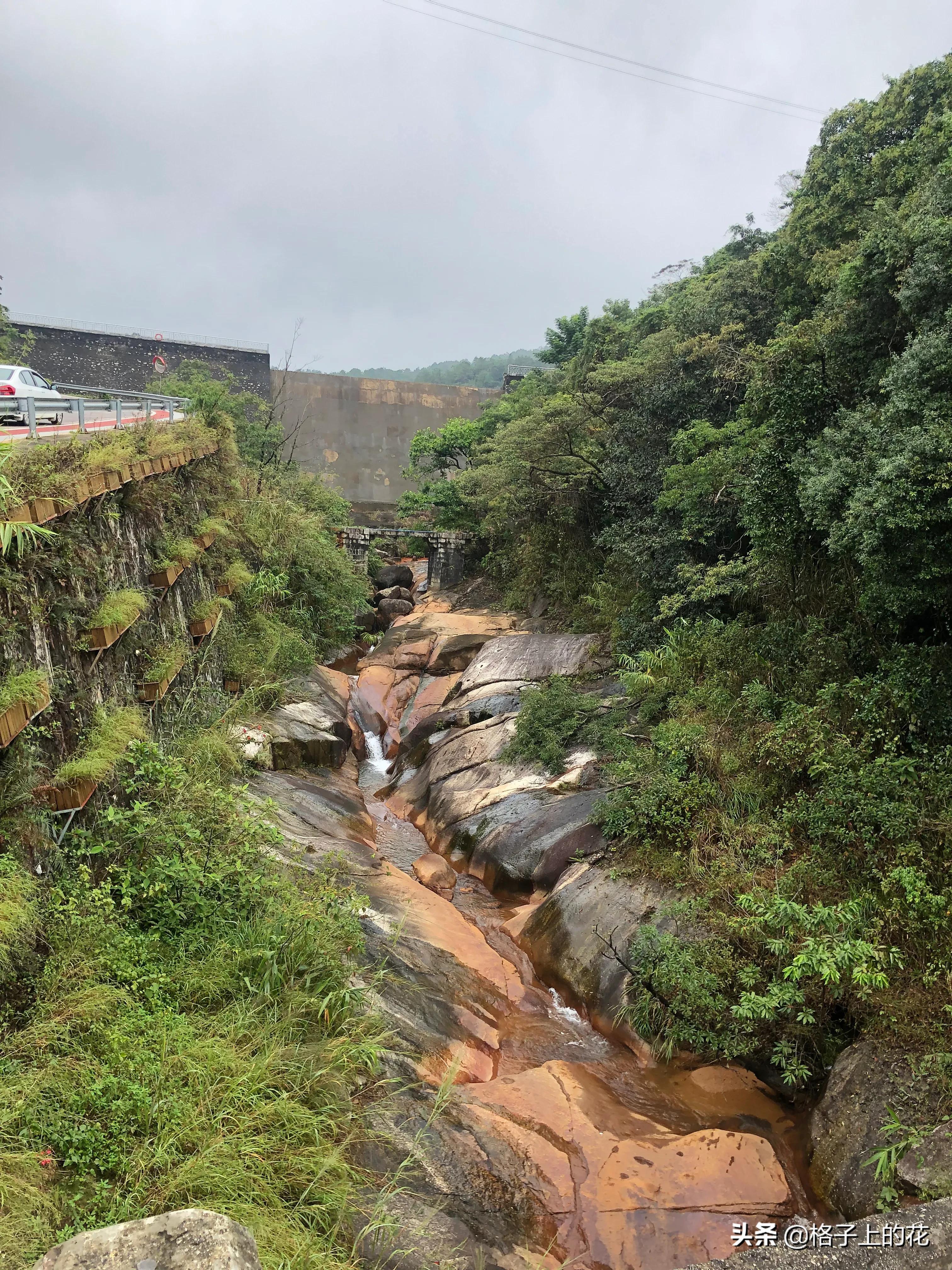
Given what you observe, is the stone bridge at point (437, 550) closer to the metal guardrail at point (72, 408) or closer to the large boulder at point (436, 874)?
the metal guardrail at point (72, 408)

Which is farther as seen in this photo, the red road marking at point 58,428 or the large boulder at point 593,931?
the red road marking at point 58,428

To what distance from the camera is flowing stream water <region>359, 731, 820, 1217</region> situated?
6.31 m

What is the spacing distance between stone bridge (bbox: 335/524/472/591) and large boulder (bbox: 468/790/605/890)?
46.0 feet

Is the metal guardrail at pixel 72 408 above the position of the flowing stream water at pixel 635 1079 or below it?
above

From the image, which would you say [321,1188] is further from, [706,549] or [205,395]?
[205,395]

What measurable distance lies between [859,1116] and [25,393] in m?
14.7

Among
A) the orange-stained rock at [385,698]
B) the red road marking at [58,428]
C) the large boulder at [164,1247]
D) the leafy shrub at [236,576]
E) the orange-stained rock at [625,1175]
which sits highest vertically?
the red road marking at [58,428]

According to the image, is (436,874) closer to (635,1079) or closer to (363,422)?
(635,1079)

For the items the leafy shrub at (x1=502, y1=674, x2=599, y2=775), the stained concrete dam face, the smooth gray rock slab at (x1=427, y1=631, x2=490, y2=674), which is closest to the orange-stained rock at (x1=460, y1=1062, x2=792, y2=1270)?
the leafy shrub at (x1=502, y1=674, x2=599, y2=775)

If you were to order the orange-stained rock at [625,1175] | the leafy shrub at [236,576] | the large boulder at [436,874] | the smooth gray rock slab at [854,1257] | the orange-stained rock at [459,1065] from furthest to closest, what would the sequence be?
the leafy shrub at [236,576]
the large boulder at [436,874]
the orange-stained rock at [459,1065]
the orange-stained rock at [625,1175]
the smooth gray rock slab at [854,1257]

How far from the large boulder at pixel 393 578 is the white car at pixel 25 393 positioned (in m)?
13.4

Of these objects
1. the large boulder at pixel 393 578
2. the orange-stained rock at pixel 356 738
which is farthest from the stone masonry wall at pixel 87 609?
the large boulder at pixel 393 578

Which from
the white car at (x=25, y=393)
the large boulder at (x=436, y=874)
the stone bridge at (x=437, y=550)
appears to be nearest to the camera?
the large boulder at (x=436, y=874)

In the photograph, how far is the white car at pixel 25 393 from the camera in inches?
424
